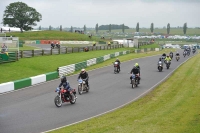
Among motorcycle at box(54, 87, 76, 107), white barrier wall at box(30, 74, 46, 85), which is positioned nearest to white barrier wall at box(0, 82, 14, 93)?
white barrier wall at box(30, 74, 46, 85)

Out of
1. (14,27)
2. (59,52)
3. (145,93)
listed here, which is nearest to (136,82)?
(145,93)

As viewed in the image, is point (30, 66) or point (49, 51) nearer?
point (30, 66)

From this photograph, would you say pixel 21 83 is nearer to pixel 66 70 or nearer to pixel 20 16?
pixel 66 70

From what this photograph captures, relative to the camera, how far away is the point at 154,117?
51.3 ft

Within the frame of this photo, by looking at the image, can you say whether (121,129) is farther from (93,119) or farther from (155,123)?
(93,119)

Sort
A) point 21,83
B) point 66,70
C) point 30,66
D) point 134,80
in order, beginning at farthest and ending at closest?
point 30,66, point 66,70, point 134,80, point 21,83

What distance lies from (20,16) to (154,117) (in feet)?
351

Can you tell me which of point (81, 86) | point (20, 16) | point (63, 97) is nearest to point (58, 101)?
point (63, 97)

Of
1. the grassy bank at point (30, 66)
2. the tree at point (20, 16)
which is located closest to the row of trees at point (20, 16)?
the tree at point (20, 16)

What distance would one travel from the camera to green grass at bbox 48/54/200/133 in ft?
44.0

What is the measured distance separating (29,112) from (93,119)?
11.1 ft

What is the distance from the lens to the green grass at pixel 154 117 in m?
13.4

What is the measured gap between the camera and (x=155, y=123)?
1433 cm

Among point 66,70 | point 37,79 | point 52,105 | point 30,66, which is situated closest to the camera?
point 52,105
